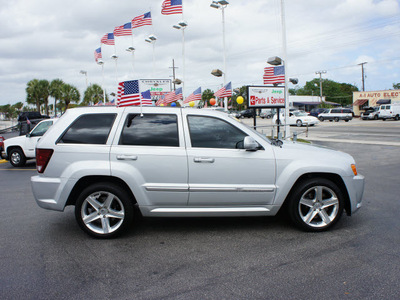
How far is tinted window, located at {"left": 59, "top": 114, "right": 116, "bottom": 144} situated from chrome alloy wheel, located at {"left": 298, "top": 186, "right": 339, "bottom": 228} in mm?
2770

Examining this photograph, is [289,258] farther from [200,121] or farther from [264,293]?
[200,121]

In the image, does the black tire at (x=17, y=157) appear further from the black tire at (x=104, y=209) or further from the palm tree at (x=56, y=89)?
the palm tree at (x=56, y=89)

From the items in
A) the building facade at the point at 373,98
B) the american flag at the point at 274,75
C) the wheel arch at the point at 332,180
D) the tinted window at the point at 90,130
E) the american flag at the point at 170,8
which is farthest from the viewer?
the building facade at the point at 373,98

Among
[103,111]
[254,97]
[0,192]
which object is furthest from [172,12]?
[103,111]

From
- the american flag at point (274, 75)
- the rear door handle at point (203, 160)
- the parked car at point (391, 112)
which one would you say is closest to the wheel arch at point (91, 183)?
the rear door handle at point (203, 160)

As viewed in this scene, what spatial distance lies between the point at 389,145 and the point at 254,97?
6711mm

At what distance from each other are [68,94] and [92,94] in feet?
21.4

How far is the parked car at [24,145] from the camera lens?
11781mm

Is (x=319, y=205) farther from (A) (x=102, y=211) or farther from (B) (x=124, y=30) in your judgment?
(B) (x=124, y=30)

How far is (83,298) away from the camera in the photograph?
3092 millimetres

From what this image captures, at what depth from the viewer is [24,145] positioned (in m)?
11.8

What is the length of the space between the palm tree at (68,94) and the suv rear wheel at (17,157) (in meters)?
47.9

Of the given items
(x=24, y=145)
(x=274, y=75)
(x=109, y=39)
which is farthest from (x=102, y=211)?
(x=109, y=39)

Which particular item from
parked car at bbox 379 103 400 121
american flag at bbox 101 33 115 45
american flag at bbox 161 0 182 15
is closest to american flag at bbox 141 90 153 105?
american flag at bbox 161 0 182 15
